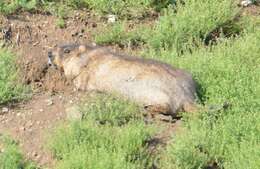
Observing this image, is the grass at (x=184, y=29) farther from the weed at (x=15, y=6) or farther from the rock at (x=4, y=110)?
the rock at (x=4, y=110)

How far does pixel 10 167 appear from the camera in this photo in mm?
6449

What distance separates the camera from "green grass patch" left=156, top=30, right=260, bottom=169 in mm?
6559

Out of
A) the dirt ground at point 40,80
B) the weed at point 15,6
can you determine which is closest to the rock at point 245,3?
the dirt ground at point 40,80

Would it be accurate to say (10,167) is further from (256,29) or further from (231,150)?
(256,29)

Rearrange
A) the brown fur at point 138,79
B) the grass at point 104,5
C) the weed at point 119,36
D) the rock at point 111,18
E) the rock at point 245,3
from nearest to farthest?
the brown fur at point 138,79 → the weed at point 119,36 → the grass at point 104,5 → the rock at point 111,18 → the rock at point 245,3

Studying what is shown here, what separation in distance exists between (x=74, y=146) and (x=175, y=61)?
7.13 feet

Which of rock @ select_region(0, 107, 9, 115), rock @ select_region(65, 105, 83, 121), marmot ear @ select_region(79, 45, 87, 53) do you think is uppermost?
marmot ear @ select_region(79, 45, 87, 53)

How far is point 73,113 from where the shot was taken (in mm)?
7234

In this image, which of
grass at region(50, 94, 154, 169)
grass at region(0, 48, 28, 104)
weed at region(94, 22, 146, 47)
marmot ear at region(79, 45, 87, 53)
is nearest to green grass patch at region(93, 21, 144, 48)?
weed at region(94, 22, 146, 47)

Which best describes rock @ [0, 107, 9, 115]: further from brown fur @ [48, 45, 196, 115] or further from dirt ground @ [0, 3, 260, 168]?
brown fur @ [48, 45, 196, 115]

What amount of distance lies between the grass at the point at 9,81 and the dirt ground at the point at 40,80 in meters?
0.10

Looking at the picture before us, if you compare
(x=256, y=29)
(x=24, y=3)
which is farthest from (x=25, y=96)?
(x=256, y=29)

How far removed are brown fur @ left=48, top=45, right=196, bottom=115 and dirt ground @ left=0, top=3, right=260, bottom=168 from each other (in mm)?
207

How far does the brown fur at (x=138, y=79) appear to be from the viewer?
7.47 m
